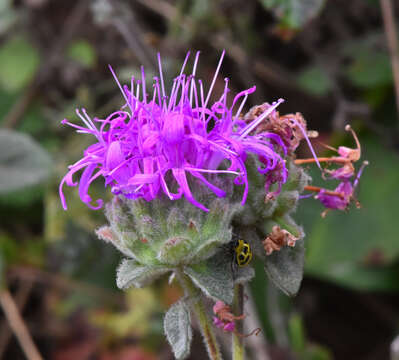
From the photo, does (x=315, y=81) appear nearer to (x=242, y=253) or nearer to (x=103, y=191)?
(x=103, y=191)

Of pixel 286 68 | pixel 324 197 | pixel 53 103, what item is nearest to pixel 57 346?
pixel 53 103

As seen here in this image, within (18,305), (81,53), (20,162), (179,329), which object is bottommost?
(18,305)

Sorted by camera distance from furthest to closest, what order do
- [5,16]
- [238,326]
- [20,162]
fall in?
[5,16]
[20,162]
[238,326]

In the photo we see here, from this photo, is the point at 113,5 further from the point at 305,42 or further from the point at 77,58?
the point at 305,42

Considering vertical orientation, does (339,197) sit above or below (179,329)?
above

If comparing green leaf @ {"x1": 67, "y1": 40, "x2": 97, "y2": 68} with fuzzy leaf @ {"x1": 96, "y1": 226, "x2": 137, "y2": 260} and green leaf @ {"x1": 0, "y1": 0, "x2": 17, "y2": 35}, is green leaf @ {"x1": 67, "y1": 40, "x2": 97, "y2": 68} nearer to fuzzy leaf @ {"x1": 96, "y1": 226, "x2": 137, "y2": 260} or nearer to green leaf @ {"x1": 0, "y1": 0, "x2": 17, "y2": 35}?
green leaf @ {"x1": 0, "y1": 0, "x2": 17, "y2": 35}

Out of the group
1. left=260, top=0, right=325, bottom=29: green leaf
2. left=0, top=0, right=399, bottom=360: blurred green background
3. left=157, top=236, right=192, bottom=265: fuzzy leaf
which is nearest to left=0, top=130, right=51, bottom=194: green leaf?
left=0, top=0, right=399, bottom=360: blurred green background

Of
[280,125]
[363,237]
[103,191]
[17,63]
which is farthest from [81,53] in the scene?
[280,125]
